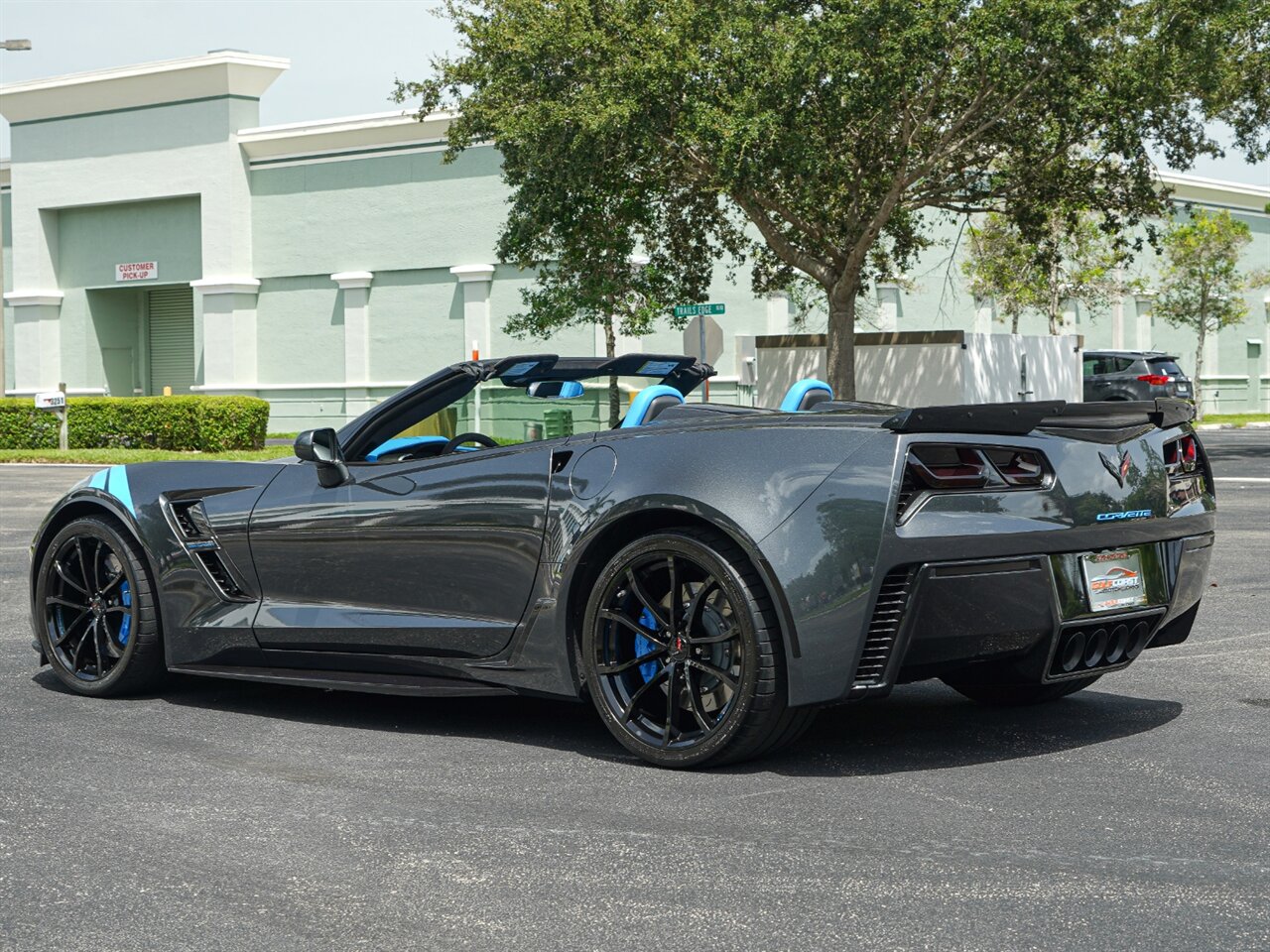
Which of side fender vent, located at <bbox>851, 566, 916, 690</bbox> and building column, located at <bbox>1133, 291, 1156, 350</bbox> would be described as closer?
side fender vent, located at <bbox>851, 566, 916, 690</bbox>

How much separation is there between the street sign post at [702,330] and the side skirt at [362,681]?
837 inches

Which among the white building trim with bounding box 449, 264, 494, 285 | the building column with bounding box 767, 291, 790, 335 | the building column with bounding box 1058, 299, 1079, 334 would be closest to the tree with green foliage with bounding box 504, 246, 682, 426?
the white building trim with bounding box 449, 264, 494, 285

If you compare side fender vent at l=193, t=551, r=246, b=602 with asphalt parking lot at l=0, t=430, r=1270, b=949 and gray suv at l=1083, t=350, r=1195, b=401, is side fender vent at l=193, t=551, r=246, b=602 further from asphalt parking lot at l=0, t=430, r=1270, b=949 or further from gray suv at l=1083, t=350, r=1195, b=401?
gray suv at l=1083, t=350, r=1195, b=401

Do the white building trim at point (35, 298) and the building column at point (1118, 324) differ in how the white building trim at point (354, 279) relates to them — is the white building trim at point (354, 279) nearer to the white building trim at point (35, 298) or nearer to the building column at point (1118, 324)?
the white building trim at point (35, 298)

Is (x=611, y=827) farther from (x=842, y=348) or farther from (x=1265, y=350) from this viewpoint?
(x=1265, y=350)

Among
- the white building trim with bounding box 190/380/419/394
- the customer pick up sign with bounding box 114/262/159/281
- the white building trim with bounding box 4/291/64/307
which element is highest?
the customer pick up sign with bounding box 114/262/159/281

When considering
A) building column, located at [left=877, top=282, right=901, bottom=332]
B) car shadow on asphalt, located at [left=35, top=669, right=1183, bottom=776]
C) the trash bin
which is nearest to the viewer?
car shadow on asphalt, located at [left=35, top=669, right=1183, bottom=776]

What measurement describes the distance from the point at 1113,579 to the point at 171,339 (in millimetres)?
47435

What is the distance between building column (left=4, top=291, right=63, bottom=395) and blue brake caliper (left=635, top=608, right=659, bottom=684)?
4642cm

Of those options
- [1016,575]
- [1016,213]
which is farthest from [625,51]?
[1016,575]

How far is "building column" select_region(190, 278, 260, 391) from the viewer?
45.8 metres

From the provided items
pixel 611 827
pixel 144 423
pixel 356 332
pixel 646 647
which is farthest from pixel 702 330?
pixel 611 827

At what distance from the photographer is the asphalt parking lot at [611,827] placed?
377 centimetres

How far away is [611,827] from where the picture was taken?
461 centimetres
